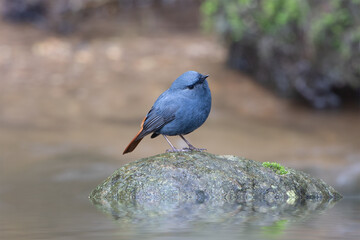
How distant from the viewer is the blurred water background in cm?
938

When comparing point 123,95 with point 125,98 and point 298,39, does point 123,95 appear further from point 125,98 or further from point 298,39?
point 298,39

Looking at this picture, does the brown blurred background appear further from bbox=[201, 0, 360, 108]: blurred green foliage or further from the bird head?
the bird head

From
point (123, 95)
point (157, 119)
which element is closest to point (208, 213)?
point (157, 119)

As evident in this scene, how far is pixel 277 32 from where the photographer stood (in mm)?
12117

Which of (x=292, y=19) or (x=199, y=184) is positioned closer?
(x=199, y=184)

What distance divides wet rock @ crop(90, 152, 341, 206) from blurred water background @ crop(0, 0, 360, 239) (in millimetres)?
443

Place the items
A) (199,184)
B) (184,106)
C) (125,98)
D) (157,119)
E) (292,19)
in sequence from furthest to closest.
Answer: (125,98) < (292,19) < (157,119) < (184,106) < (199,184)

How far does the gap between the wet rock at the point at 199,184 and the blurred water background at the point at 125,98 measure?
1.45 feet

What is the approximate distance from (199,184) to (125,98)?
745 cm

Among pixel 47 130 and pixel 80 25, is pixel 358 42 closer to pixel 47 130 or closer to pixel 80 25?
pixel 47 130

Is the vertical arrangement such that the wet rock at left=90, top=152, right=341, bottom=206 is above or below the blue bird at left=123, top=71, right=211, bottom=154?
below

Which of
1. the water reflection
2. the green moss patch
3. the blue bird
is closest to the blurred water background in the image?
the water reflection

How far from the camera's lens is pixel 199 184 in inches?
202

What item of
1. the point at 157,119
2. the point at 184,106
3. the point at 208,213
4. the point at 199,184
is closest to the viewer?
the point at 208,213
